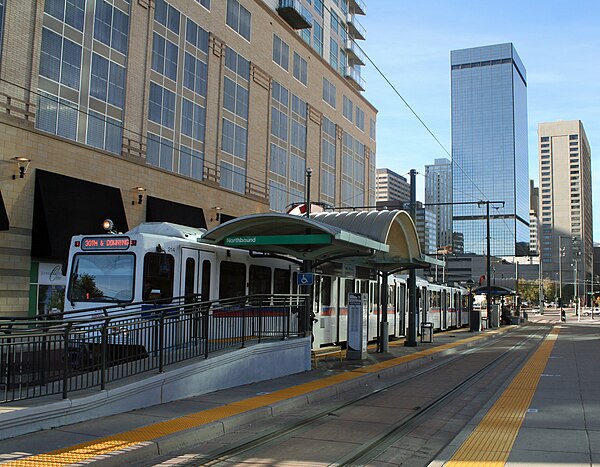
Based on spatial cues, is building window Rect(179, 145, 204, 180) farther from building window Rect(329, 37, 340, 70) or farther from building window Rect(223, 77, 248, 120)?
building window Rect(329, 37, 340, 70)

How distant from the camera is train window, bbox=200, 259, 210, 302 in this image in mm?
14153

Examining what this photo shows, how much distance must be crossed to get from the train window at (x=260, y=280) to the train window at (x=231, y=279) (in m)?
0.38

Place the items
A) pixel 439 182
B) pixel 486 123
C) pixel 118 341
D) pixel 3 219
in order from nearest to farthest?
pixel 118 341 < pixel 3 219 < pixel 486 123 < pixel 439 182

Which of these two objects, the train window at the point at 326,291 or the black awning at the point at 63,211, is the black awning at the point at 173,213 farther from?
the train window at the point at 326,291

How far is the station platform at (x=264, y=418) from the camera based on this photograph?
678 centimetres

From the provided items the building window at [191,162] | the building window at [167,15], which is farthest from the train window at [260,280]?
the building window at [167,15]

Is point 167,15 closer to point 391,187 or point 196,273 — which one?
point 196,273

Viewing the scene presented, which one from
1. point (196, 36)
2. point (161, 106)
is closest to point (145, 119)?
point (161, 106)

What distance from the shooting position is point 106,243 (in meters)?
13.1

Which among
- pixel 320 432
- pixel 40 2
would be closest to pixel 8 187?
Result: pixel 40 2

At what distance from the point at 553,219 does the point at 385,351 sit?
151m

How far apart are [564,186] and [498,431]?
533 feet

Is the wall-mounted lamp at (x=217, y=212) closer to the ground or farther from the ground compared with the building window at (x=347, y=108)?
closer to the ground

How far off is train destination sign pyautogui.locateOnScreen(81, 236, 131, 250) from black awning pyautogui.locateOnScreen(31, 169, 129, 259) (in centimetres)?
1109
